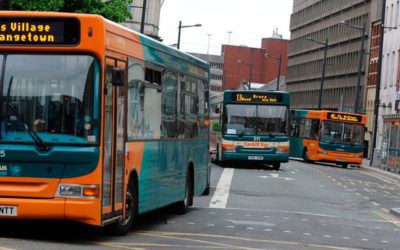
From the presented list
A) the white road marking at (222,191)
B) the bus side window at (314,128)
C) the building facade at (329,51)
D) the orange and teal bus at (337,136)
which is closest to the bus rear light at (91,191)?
the white road marking at (222,191)

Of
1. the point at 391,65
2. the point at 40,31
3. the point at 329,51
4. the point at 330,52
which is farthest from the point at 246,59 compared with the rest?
the point at 40,31

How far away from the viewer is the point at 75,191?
12.2 metres

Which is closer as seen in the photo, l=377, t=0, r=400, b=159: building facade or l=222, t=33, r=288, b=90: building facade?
l=377, t=0, r=400, b=159: building facade

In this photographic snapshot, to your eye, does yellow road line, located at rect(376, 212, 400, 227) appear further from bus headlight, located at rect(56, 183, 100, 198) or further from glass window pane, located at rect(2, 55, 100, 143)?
glass window pane, located at rect(2, 55, 100, 143)

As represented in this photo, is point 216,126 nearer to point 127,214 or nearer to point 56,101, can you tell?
point 127,214

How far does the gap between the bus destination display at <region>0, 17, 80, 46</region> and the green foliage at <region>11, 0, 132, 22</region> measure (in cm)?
2213

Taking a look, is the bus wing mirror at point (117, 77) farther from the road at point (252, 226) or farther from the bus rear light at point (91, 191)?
the road at point (252, 226)

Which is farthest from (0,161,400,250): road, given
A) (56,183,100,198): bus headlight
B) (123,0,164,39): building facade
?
(123,0,164,39): building facade

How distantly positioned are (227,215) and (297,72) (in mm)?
125134

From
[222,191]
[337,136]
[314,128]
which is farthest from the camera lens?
[314,128]

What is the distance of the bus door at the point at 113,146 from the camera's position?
Result: 490 inches

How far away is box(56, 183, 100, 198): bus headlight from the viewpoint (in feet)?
39.9

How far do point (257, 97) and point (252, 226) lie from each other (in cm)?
2265

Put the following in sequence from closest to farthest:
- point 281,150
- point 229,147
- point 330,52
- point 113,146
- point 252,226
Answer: point 113,146, point 252,226, point 229,147, point 281,150, point 330,52
